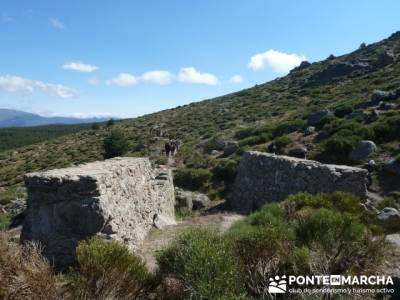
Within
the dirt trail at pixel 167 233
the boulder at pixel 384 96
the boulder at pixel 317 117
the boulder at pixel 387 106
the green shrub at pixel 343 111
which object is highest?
the boulder at pixel 384 96

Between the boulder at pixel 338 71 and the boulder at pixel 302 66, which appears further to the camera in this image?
the boulder at pixel 302 66

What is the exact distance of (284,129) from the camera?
1122 inches

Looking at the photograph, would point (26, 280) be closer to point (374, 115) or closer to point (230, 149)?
point (230, 149)

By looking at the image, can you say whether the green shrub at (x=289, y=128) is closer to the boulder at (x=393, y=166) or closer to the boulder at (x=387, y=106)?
the boulder at (x=387, y=106)

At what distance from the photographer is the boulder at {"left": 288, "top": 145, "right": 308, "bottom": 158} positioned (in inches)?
890

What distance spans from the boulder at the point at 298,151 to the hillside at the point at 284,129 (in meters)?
0.32

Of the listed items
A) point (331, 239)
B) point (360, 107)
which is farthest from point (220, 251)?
point (360, 107)

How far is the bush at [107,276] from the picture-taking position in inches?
263

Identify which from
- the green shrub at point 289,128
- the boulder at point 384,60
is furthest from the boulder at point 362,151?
the boulder at point 384,60

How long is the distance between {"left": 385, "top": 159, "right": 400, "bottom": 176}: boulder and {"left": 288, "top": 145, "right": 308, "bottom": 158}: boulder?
4.98 meters

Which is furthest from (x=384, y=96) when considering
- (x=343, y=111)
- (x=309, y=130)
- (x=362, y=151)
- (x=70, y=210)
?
(x=70, y=210)

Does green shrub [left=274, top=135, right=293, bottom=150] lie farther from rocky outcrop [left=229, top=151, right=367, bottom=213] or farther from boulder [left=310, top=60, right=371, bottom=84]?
boulder [left=310, top=60, right=371, bottom=84]

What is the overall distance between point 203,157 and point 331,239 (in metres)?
20.4

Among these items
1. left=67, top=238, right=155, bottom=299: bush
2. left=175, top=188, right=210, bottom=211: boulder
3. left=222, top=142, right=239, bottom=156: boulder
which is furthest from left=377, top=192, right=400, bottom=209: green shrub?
left=222, top=142, right=239, bottom=156: boulder
